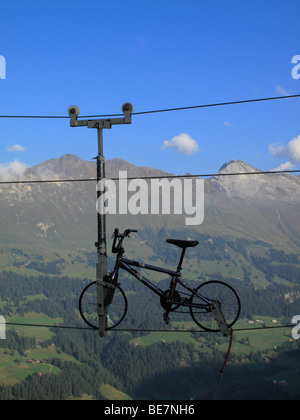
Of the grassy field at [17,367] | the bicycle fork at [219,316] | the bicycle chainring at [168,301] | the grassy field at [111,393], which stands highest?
the bicycle chainring at [168,301]

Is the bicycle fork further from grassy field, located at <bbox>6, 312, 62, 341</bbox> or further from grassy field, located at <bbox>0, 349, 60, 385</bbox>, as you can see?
grassy field, located at <bbox>6, 312, 62, 341</bbox>

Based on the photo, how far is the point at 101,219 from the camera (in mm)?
11445

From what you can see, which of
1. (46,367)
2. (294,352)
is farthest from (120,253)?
(294,352)

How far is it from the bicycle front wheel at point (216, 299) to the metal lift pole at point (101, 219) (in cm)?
229

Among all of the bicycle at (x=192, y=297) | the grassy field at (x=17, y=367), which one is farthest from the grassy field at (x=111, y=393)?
the bicycle at (x=192, y=297)

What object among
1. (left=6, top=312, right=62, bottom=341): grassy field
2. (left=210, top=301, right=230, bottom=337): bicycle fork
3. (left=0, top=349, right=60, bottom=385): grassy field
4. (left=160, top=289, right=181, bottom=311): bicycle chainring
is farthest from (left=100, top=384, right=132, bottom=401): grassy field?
(left=160, top=289, right=181, bottom=311): bicycle chainring

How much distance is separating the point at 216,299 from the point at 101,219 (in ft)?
11.7

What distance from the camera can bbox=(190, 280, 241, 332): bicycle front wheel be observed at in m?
11.2

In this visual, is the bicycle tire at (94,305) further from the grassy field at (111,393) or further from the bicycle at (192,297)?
the grassy field at (111,393)

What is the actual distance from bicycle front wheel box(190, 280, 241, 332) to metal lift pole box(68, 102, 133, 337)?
7.52ft

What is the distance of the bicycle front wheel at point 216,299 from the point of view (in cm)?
1121

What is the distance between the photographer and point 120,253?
1148 centimetres
